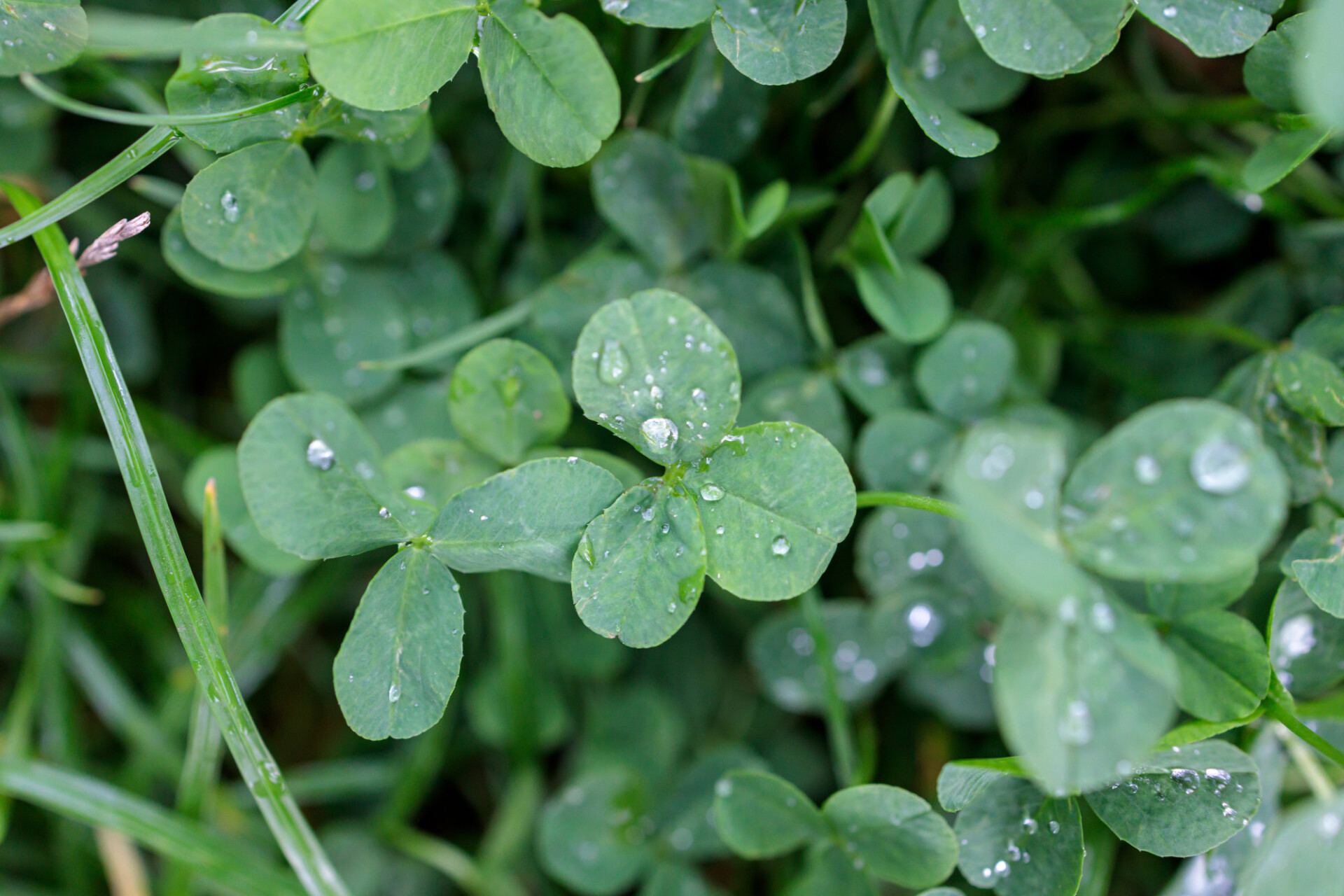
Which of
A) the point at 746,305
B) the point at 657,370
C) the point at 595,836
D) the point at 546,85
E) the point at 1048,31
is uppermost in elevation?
the point at 546,85

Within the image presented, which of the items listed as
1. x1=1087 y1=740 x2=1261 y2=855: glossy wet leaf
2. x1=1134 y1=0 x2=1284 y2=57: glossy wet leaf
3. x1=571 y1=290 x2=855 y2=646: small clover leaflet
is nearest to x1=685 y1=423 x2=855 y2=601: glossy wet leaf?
x1=571 y1=290 x2=855 y2=646: small clover leaflet

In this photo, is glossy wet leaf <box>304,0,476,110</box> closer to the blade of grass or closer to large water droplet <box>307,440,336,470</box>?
large water droplet <box>307,440,336,470</box>

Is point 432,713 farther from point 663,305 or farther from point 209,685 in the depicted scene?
point 663,305

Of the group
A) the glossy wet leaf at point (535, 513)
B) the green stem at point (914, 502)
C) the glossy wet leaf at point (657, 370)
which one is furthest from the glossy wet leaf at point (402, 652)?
the green stem at point (914, 502)

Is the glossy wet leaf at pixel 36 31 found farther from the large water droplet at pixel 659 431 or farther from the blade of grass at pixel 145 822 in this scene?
the blade of grass at pixel 145 822

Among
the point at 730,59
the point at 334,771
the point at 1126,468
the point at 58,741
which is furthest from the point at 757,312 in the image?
the point at 58,741

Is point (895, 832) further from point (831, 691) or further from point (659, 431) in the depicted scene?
point (659, 431)

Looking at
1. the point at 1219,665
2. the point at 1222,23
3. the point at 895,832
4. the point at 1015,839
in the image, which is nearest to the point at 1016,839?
the point at 1015,839
